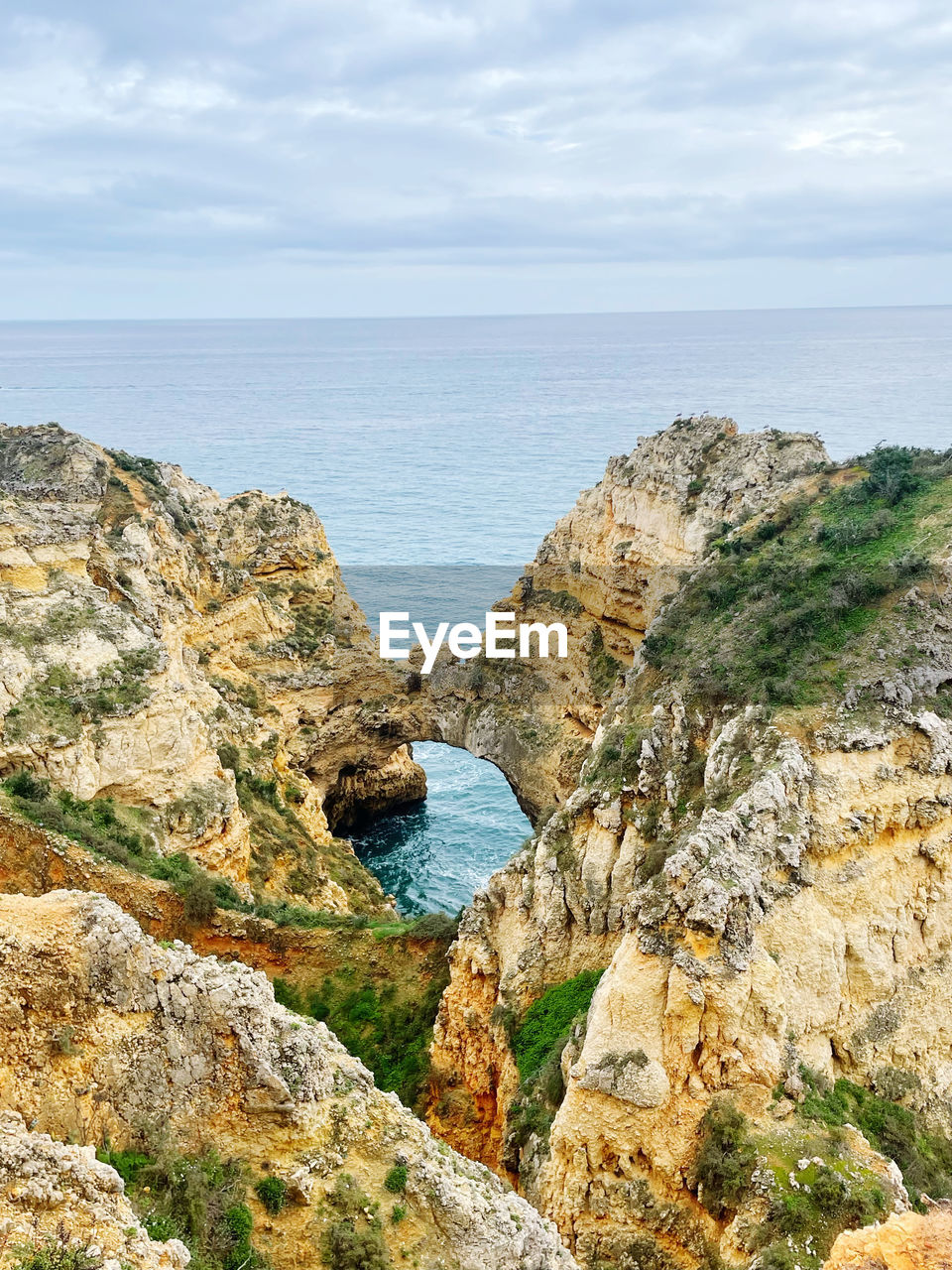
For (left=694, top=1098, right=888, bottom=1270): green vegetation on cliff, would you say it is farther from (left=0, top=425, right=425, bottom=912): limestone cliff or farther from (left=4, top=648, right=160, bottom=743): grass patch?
(left=4, top=648, right=160, bottom=743): grass patch

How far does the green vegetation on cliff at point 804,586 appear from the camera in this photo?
1119 inches

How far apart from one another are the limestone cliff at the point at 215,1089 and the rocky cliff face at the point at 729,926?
480 cm

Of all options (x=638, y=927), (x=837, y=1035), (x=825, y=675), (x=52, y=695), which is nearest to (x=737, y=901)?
(x=638, y=927)

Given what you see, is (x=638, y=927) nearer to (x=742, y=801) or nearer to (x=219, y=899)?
(x=742, y=801)

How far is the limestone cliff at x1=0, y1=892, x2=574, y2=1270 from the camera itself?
15.3 metres

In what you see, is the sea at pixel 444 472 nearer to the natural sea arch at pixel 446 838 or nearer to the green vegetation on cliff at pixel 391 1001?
the natural sea arch at pixel 446 838

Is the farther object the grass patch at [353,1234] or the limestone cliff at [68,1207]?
the grass patch at [353,1234]

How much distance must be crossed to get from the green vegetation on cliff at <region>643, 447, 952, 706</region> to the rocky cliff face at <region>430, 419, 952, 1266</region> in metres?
0.14

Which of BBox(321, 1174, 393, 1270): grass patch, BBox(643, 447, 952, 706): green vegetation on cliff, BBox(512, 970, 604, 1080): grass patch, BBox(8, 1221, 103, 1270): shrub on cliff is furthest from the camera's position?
BBox(643, 447, 952, 706): green vegetation on cliff

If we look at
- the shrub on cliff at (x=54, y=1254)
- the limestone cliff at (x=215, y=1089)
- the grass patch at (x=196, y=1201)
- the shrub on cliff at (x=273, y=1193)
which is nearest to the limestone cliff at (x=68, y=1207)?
the shrub on cliff at (x=54, y=1254)

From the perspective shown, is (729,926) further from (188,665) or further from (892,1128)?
(188,665)

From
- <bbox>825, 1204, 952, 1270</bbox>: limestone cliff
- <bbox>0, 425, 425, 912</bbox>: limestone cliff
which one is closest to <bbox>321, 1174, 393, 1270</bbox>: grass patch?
<bbox>825, 1204, 952, 1270</bbox>: limestone cliff

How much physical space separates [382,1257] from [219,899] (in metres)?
19.5

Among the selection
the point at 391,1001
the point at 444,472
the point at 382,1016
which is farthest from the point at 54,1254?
the point at 444,472
